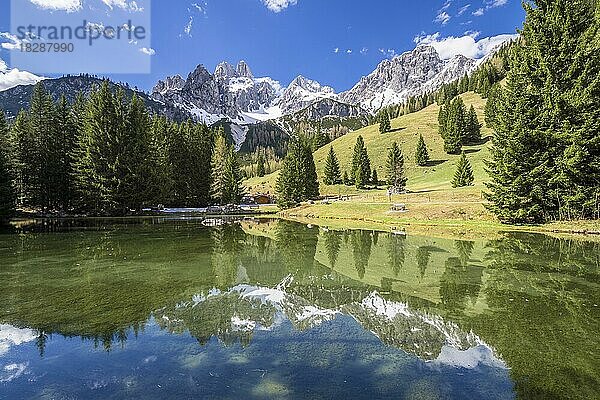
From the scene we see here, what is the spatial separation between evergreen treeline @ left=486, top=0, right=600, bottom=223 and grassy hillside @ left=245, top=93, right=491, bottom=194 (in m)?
35.4

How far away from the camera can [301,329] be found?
7922 mm

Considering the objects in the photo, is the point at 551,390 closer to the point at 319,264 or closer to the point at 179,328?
the point at 179,328

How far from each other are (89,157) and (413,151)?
274 ft

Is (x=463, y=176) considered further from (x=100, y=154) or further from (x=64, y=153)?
(x=64, y=153)

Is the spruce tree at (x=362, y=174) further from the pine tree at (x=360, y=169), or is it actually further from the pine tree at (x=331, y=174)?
the pine tree at (x=331, y=174)

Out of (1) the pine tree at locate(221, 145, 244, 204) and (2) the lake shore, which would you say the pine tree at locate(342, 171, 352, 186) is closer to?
(1) the pine tree at locate(221, 145, 244, 204)

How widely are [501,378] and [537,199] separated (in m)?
26.4

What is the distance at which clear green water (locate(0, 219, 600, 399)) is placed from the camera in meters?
5.41

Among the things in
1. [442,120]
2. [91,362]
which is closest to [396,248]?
[91,362]

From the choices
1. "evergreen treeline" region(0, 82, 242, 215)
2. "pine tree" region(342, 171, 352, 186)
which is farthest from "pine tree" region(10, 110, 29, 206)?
"pine tree" region(342, 171, 352, 186)

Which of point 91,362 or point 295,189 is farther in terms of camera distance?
point 295,189

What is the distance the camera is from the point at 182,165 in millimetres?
61094

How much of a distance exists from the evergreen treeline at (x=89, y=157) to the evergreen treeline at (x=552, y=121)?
4256cm

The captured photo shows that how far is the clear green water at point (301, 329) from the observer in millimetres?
5410
